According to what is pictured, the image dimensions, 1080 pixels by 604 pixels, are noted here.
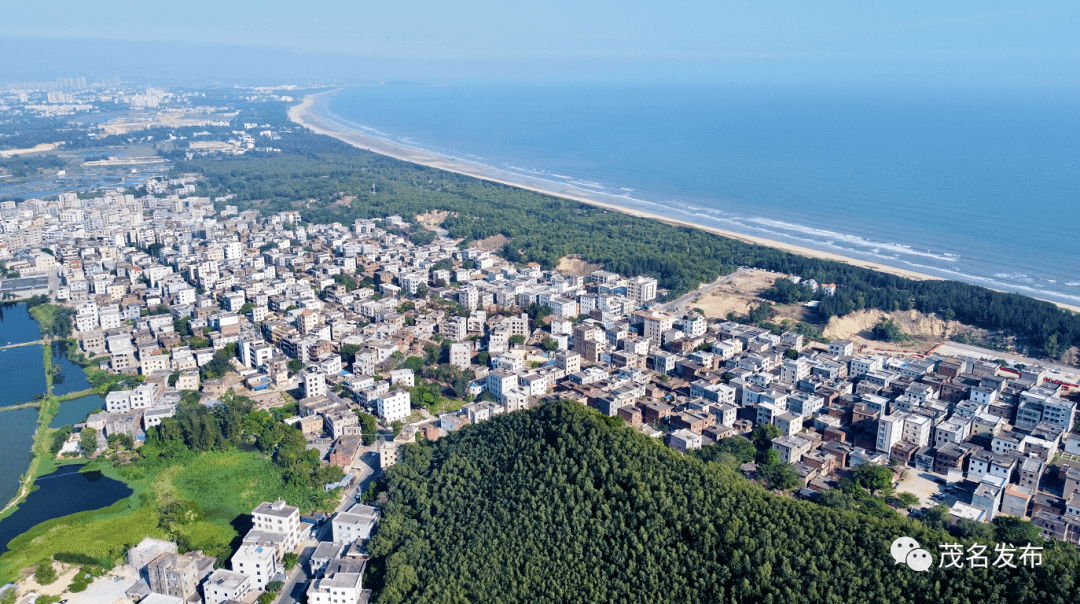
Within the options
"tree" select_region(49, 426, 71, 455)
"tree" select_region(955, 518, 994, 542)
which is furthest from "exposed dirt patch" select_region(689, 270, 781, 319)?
"tree" select_region(49, 426, 71, 455)

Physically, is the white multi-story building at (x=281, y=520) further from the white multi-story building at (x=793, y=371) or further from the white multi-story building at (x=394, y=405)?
the white multi-story building at (x=793, y=371)

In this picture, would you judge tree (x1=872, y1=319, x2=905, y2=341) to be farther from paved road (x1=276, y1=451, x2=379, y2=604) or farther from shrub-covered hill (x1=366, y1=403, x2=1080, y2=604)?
paved road (x1=276, y1=451, x2=379, y2=604)

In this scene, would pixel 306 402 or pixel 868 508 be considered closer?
pixel 868 508

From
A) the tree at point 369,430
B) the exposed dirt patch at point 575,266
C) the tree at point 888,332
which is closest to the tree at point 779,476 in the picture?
the tree at point 369,430

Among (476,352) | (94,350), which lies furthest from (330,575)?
(94,350)

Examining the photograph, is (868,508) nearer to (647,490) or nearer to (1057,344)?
(647,490)

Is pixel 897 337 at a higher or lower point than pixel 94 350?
higher
